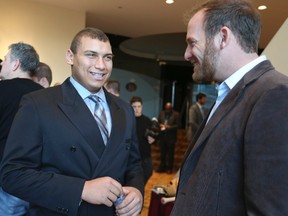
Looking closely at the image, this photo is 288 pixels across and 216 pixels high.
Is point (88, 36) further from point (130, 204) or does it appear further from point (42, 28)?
point (42, 28)

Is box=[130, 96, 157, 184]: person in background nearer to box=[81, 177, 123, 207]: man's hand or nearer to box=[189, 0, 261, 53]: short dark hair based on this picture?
box=[81, 177, 123, 207]: man's hand

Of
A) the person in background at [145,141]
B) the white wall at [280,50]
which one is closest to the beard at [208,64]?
the white wall at [280,50]

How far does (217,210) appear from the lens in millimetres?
887

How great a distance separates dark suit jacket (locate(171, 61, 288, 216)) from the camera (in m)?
0.76

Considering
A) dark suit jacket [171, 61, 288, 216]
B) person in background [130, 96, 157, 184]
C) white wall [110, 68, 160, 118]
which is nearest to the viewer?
dark suit jacket [171, 61, 288, 216]

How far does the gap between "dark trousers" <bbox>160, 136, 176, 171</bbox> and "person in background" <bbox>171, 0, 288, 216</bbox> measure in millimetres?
6386

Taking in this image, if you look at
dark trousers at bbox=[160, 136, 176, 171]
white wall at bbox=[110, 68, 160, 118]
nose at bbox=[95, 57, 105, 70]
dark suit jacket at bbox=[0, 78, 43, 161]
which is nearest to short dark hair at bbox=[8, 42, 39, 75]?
dark suit jacket at bbox=[0, 78, 43, 161]

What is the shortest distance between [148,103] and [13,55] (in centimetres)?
931

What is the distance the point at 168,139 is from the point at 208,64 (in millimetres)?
6417

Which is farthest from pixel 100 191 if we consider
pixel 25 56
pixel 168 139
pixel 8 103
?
pixel 168 139

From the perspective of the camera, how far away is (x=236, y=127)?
0.87 meters

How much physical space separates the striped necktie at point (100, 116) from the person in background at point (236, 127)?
0.43 meters

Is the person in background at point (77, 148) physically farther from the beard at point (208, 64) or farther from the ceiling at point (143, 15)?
the ceiling at point (143, 15)

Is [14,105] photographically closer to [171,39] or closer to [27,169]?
[27,169]
